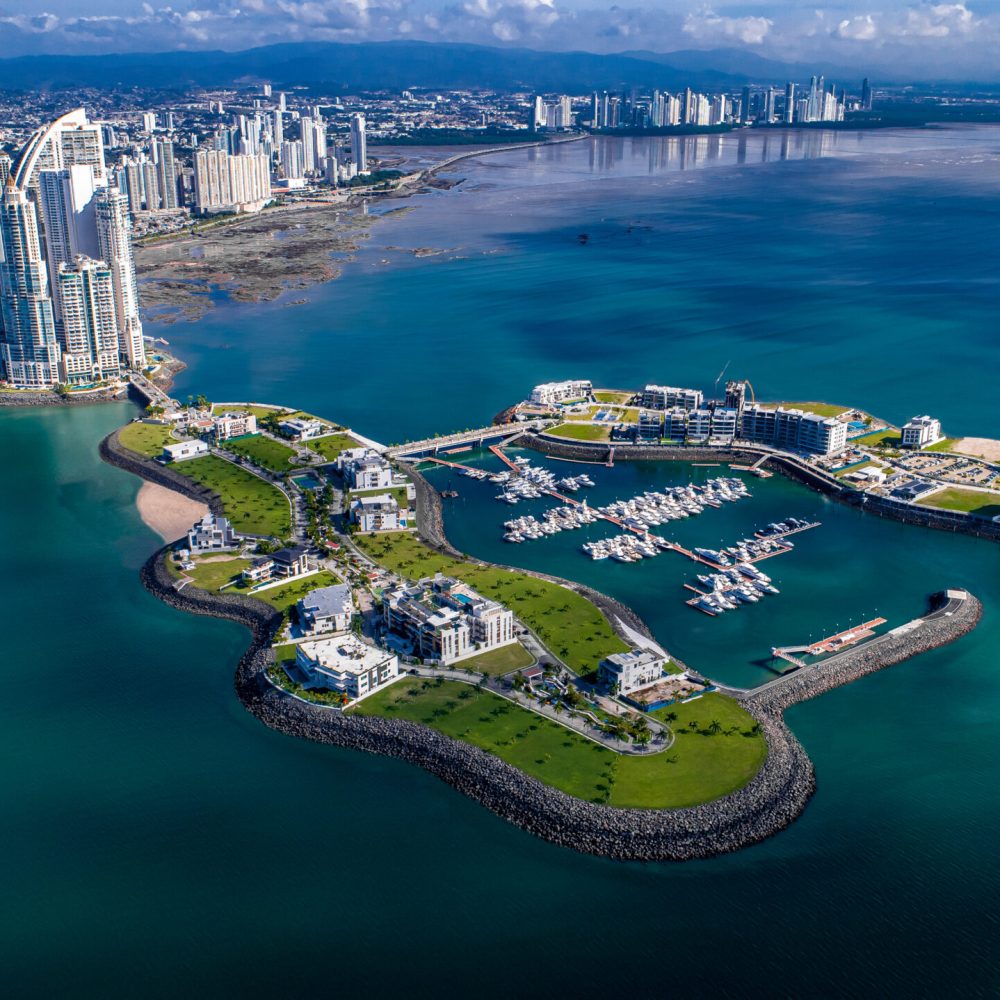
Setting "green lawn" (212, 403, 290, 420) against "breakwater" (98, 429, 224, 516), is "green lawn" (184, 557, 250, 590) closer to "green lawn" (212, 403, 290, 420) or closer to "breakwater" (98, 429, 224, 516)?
"breakwater" (98, 429, 224, 516)

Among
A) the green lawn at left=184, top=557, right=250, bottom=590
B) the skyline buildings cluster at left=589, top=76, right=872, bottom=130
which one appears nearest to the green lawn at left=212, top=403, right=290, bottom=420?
the green lawn at left=184, top=557, right=250, bottom=590

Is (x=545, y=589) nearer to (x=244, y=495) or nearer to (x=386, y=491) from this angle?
(x=386, y=491)

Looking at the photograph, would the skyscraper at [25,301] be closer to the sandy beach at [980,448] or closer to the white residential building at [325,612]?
the white residential building at [325,612]

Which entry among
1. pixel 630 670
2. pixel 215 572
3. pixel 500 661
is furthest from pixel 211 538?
pixel 630 670

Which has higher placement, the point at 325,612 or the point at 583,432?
the point at 325,612

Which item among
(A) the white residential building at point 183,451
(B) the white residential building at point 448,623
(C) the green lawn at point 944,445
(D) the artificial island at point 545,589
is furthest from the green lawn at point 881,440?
(A) the white residential building at point 183,451

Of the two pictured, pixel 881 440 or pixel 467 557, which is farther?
pixel 881 440

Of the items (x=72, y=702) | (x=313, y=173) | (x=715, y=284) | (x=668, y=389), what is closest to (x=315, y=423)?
(x=668, y=389)
